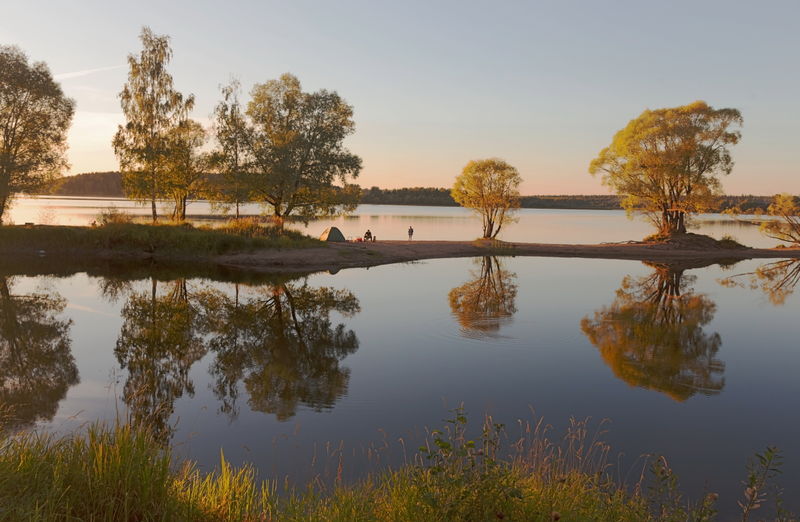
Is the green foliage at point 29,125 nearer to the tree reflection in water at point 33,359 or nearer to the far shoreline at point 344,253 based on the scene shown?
the far shoreline at point 344,253

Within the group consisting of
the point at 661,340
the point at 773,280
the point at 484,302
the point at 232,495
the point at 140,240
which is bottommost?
the point at 661,340

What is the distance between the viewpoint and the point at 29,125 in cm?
4334

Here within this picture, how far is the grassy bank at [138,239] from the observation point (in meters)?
38.2

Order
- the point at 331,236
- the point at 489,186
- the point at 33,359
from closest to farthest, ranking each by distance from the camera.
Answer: the point at 33,359 → the point at 331,236 → the point at 489,186

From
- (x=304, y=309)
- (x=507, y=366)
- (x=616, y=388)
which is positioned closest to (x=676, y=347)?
(x=616, y=388)

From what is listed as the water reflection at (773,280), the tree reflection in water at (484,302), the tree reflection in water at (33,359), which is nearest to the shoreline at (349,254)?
the water reflection at (773,280)

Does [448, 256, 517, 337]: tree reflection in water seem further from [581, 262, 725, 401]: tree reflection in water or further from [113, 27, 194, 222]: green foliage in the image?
[113, 27, 194, 222]: green foliage

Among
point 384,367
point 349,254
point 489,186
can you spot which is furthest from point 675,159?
point 384,367

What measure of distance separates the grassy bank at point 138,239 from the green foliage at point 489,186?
2087 centimetres

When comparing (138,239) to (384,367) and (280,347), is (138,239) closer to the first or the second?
(280,347)

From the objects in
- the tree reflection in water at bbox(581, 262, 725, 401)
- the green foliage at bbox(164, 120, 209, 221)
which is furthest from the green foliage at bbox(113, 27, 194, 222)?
the tree reflection in water at bbox(581, 262, 725, 401)

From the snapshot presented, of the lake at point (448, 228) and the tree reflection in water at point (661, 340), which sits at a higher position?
the lake at point (448, 228)

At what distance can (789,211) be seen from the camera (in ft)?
179

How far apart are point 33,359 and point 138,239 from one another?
26.8 m
